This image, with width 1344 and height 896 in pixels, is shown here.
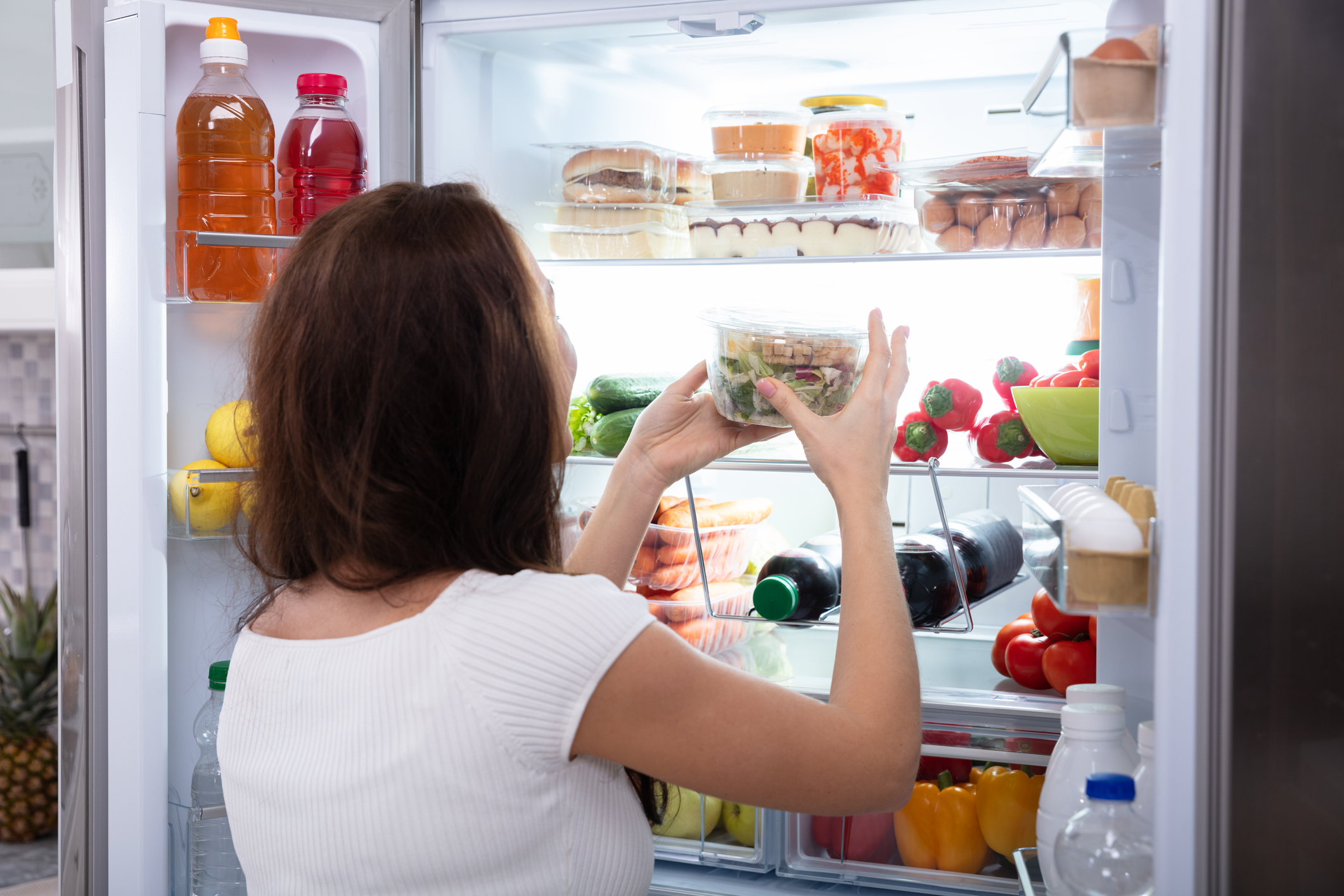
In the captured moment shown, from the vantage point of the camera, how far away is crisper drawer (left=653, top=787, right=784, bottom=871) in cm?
164

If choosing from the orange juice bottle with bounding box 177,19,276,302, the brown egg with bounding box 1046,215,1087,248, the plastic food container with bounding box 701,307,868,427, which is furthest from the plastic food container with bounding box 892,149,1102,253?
the orange juice bottle with bounding box 177,19,276,302

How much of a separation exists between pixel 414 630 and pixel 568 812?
19 cm

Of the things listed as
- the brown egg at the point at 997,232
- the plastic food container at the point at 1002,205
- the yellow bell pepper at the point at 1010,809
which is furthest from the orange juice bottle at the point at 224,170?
the yellow bell pepper at the point at 1010,809

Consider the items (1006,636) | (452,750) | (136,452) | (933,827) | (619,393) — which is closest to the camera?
(452,750)

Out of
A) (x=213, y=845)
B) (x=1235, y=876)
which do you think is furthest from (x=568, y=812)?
(x=213, y=845)

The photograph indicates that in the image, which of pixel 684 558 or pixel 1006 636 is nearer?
pixel 1006 636

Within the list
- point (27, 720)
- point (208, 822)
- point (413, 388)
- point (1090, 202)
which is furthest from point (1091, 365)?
point (27, 720)

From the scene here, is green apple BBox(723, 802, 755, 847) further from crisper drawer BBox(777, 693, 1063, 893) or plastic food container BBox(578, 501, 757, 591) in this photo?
plastic food container BBox(578, 501, 757, 591)

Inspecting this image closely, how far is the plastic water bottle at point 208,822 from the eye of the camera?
1.57m

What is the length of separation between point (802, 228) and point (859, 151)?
0.14 metres

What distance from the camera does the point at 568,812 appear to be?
2.83 ft

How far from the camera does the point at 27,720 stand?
7.19 feet

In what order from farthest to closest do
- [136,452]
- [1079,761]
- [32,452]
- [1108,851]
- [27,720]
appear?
1. [32,452]
2. [27,720]
3. [136,452]
4. [1079,761]
5. [1108,851]

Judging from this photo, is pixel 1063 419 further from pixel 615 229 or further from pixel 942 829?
pixel 615 229
